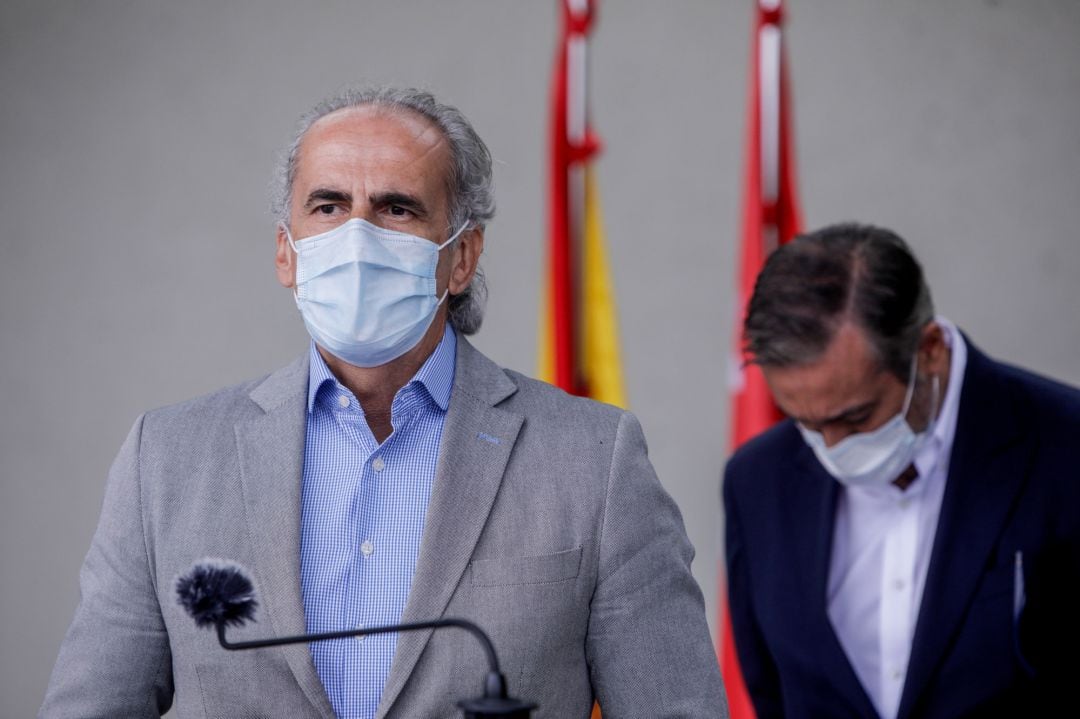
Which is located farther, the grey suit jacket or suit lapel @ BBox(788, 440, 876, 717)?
suit lapel @ BBox(788, 440, 876, 717)

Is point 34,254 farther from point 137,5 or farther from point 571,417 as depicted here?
point 571,417

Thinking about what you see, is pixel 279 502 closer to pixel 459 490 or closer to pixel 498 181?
pixel 459 490

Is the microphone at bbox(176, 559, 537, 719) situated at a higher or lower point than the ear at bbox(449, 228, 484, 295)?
lower

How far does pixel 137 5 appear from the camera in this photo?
3.29m

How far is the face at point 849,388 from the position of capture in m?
1.83

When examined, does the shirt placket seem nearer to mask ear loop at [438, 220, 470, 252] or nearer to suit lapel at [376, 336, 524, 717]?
suit lapel at [376, 336, 524, 717]

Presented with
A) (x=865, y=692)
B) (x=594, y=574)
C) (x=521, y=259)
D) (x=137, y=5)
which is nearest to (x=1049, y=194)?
(x=521, y=259)

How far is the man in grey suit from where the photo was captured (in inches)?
60.9

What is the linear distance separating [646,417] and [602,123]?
77 centimetres

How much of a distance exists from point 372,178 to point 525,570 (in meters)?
0.56

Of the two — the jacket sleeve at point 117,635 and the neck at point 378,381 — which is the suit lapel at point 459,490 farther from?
the jacket sleeve at point 117,635

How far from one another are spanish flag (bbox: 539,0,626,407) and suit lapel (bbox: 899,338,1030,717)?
1.33m

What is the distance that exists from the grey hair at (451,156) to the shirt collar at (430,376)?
0.41 ft

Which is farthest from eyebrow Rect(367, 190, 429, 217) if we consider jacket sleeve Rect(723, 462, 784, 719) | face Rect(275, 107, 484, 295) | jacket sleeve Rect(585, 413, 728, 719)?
jacket sleeve Rect(723, 462, 784, 719)
